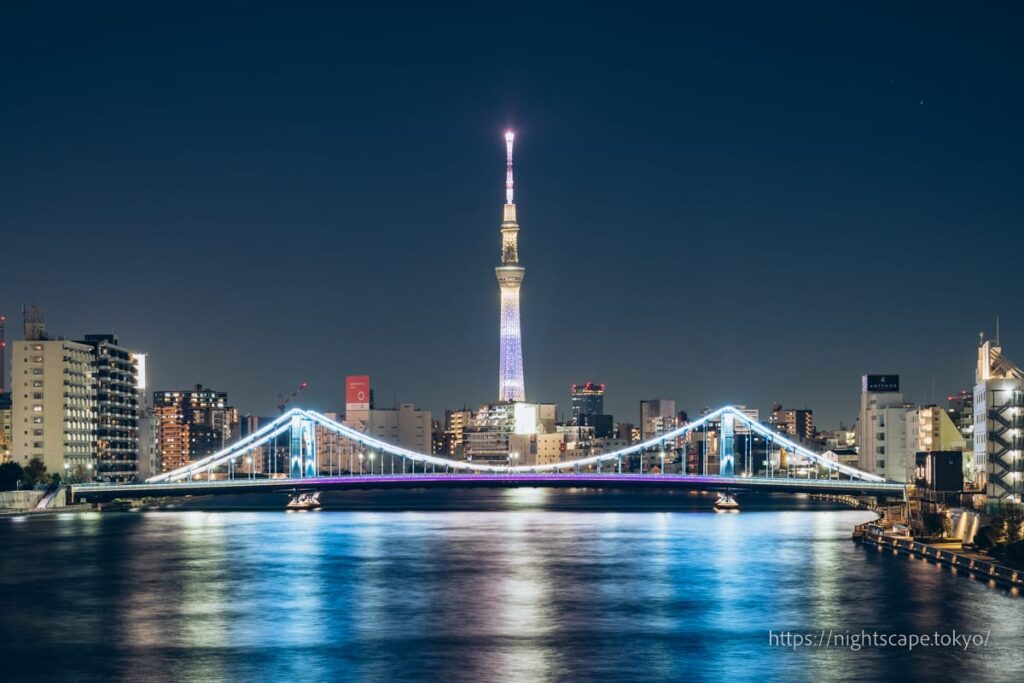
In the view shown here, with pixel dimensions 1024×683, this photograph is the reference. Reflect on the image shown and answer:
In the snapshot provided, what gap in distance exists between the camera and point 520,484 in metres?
104

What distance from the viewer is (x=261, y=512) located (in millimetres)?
127750

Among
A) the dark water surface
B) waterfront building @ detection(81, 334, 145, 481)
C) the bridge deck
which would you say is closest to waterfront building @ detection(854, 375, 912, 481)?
the bridge deck

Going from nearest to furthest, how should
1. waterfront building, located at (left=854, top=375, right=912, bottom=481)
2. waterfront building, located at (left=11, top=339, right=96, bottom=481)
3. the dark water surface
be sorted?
the dark water surface, waterfront building, located at (left=11, top=339, right=96, bottom=481), waterfront building, located at (left=854, top=375, right=912, bottom=481)

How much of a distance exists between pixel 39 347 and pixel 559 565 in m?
74.1

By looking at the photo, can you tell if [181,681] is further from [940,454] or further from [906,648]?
[940,454]

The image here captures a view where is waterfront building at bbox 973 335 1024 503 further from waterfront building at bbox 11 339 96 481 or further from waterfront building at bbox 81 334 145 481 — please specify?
waterfront building at bbox 81 334 145 481

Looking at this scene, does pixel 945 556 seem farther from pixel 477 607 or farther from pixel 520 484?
pixel 520 484

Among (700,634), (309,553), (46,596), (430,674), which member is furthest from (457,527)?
(430,674)

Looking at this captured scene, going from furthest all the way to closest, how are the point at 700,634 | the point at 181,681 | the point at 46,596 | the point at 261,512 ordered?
the point at 261,512 < the point at 46,596 < the point at 700,634 < the point at 181,681

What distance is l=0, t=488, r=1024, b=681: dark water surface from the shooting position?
42219mm

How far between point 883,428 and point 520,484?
53238mm

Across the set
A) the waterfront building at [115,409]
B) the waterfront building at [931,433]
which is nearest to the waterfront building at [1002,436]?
the waterfront building at [931,433]

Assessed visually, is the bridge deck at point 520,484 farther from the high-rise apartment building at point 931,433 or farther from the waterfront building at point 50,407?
the high-rise apartment building at point 931,433

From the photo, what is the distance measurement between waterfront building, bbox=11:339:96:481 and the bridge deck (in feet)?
57.3
